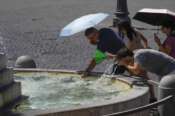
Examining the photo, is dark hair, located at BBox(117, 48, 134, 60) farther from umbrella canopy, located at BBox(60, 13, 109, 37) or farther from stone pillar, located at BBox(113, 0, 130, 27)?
stone pillar, located at BBox(113, 0, 130, 27)

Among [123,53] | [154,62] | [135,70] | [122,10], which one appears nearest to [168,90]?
[154,62]

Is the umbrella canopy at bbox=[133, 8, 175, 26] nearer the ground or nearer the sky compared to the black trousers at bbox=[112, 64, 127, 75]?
nearer the sky

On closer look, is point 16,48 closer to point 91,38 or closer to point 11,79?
point 91,38

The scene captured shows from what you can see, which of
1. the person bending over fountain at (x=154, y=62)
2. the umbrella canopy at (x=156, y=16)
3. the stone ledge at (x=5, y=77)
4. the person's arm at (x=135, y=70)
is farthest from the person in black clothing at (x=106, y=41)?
the stone ledge at (x=5, y=77)

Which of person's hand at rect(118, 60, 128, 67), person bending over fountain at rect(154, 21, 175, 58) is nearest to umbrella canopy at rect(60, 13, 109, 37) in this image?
person's hand at rect(118, 60, 128, 67)

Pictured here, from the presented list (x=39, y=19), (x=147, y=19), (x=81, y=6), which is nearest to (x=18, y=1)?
(x=81, y=6)

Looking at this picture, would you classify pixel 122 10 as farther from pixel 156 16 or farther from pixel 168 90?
pixel 168 90

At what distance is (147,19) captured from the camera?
865cm

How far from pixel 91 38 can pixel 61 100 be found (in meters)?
1.09

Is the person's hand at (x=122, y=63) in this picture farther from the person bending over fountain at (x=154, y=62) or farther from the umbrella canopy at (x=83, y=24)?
the umbrella canopy at (x=83, y=24)

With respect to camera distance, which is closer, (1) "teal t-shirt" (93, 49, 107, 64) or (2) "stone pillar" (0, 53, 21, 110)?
(2) "stone pillar" (0, 53, 21, 110)

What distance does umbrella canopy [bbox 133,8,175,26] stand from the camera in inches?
322

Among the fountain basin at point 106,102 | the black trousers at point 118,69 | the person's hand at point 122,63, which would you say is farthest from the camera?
the black trousers at point 118,69

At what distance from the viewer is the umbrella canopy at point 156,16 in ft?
26.8
